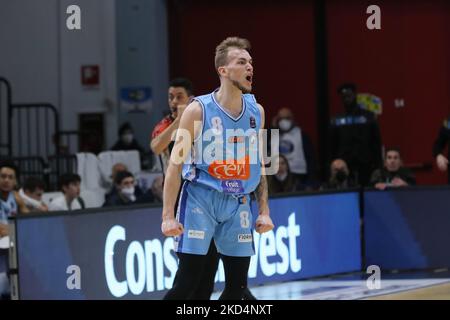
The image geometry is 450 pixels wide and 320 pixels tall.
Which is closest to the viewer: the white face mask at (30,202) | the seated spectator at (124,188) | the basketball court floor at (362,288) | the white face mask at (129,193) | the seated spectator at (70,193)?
the basketball court floor at (362,288)

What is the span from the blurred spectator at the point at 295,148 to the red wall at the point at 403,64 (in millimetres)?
2476

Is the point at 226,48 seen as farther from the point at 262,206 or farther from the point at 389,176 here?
the point at 389,176

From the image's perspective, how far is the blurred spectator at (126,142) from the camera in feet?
52.1

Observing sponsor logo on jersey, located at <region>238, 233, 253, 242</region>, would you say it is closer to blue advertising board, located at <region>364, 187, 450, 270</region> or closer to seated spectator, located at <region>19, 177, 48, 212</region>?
seated spectator, located at <region>19, 177, 48, 212</region>

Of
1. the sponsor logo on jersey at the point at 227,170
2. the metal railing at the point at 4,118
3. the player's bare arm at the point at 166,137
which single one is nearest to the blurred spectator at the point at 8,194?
the player's bare arm at the point at 166,137

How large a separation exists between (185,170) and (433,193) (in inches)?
246

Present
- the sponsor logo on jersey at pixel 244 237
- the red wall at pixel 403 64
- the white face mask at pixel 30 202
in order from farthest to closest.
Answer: the red wall at pixel 403 64
the white face mask at pixel 30 202
the sponsor logo on jersey at pixel 244 237

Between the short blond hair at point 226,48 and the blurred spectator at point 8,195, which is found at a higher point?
the short blond hair at point 226,48

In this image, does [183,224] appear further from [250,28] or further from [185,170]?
[250,28]

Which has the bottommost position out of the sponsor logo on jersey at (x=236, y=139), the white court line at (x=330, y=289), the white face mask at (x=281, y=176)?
the white court line at (x=330, y=289)

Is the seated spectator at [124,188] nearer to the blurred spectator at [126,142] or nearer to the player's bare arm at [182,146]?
the blurred spectator at [126,142]

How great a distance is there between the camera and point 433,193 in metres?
13.4

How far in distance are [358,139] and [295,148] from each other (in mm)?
892

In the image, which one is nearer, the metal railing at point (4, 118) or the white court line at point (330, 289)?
the white court line at point (330, 289)
